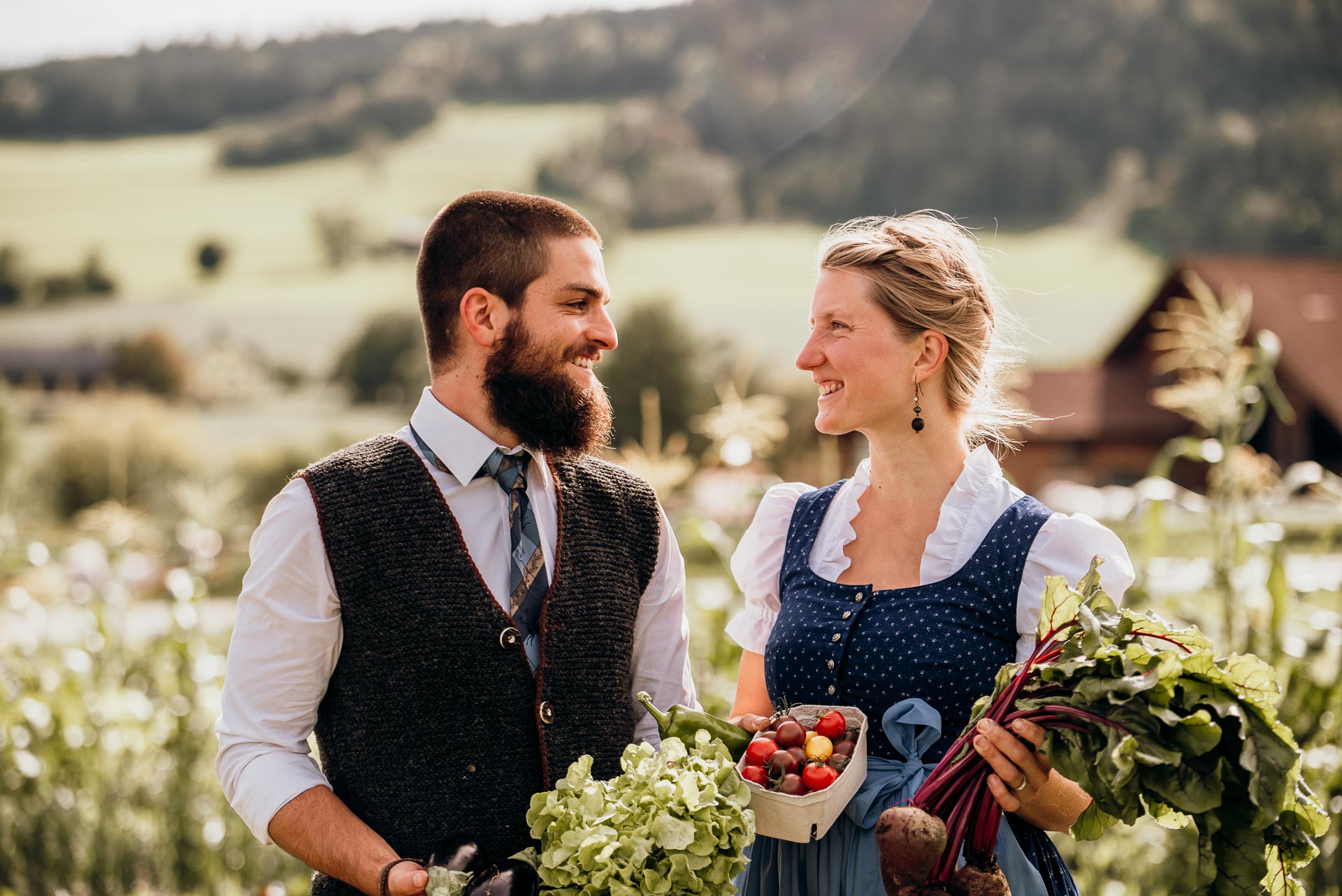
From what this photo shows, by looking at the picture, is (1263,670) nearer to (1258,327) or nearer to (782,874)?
(782,874)

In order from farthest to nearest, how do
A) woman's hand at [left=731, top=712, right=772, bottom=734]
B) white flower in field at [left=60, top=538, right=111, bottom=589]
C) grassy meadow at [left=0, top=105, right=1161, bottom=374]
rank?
grassy meadow at [left=0, top=105, right=1161, bottom=374] < white flower in field at [left=60, top=538, right=111, bottom=589] < woman's hand at [left=731, top=712, right=772, bottom=734]

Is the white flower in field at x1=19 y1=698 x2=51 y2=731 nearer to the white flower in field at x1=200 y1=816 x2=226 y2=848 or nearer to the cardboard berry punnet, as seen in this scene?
the white flower in field at x1=200 y1=816 x2=226 y2=848

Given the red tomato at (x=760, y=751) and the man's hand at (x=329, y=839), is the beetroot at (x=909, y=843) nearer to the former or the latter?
the red tomato at (x=760, y=751)

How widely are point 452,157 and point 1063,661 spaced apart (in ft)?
148

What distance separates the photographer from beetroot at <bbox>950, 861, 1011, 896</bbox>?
161cm

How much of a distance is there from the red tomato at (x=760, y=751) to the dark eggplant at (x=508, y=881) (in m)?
0.37

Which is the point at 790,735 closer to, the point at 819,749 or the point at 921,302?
the point at 819,749

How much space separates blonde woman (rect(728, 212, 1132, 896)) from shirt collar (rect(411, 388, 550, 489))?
599 mm

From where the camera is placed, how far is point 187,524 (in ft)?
13.6

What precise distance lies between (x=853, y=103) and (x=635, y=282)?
62.3 feet

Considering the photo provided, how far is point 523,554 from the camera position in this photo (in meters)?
1.93

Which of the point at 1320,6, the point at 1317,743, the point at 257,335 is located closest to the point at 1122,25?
the point at 1320,6

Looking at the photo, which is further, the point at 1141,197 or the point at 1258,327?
the point at 1141,197

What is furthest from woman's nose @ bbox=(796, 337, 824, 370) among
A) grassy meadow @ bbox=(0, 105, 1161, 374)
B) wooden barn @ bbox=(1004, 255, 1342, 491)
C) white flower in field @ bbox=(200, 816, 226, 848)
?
grassy meadow @ bbox=(0, 105, 1161, 374)
